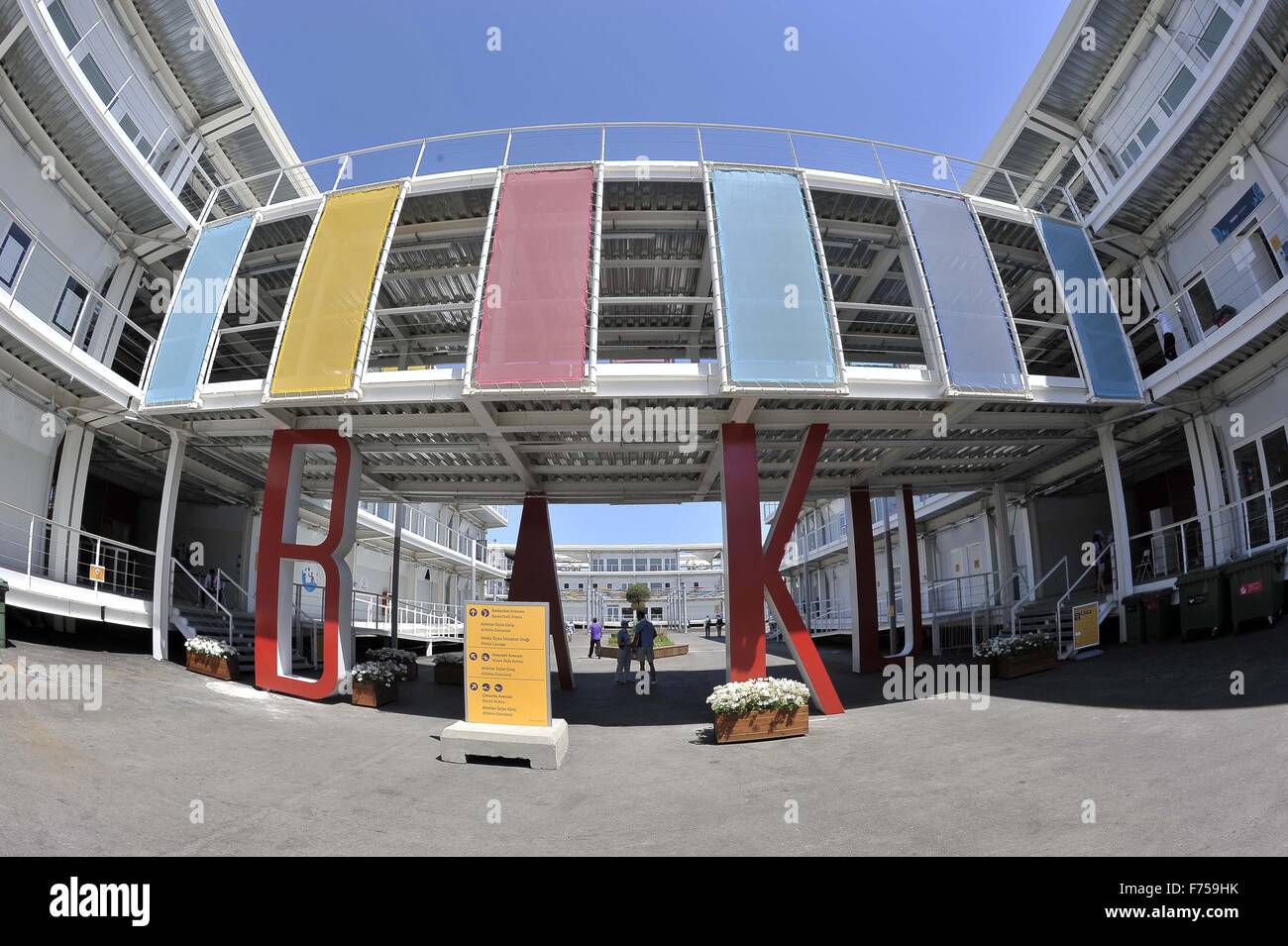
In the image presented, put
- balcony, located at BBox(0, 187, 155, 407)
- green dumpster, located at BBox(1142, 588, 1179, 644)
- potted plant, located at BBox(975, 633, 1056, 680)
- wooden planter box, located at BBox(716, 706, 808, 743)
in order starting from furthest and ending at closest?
green dumpster, located at BBox(1142, 588, 1179, 644) → potted plant, located at BBox(975, 633, 1056, 680) → balcony, located at BBox(0, 187, 155, 407) → wooden planter box, located at BBox(716, 706, 808, 743)

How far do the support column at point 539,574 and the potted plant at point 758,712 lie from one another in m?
7.72

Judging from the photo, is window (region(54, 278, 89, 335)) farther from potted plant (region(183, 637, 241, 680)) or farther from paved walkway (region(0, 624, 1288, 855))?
potted plant (region(183, 637, 241, 680))

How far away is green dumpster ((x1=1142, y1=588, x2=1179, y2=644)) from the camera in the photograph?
13.8 metres

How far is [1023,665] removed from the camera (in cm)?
1362

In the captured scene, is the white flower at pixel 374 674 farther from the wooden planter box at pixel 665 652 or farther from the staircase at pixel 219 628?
the wooden planter box at pixel 665 652

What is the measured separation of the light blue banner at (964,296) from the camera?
12516 mm

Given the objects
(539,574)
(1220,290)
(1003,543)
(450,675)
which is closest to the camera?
(1220,290)

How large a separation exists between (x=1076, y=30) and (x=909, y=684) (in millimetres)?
17427

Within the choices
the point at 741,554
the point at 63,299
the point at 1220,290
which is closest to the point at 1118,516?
the point at 1220,290

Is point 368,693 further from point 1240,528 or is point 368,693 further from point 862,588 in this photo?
point 1240,528

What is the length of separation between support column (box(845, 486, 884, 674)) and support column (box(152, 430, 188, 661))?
1753cm

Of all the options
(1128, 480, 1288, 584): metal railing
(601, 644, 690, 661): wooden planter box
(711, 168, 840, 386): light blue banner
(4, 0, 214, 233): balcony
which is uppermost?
(4, 0, 214, 233): balcony

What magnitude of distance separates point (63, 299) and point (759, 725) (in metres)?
17.7

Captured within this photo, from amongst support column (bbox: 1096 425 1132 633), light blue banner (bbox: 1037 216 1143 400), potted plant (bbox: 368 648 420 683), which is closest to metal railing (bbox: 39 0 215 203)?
potted plant (bbox: 368 648 420 683)
